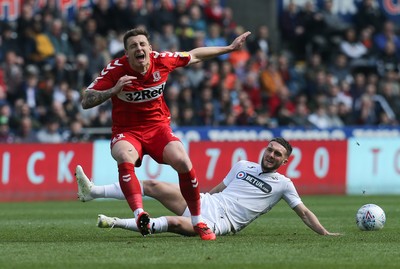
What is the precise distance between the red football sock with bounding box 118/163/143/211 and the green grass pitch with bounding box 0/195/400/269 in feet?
1.51

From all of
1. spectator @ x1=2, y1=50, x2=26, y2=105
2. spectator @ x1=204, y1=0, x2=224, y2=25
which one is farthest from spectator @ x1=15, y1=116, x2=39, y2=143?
spectator @ x1=204, y1=0, x2=224, y2=25

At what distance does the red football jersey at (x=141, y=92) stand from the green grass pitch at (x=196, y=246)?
52.6 inches

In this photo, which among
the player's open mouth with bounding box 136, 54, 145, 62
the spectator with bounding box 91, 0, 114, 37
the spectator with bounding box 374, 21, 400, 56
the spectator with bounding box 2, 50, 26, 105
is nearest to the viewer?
the player's open mouth with bounding box 136, 54, 145, 62

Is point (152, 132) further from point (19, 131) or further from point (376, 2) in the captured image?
point (376, 2)

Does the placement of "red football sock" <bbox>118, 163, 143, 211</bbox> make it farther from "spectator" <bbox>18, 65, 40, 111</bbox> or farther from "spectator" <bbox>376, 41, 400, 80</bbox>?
"spectator" <bbox>376, 41, 400, 80</bbox>

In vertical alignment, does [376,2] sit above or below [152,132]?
above

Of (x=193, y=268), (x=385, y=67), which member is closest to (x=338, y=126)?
(x=385, y=67)

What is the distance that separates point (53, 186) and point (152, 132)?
9278mm

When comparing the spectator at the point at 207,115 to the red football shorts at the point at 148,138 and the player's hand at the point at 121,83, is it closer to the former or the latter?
the red football shorts at the point at 148,138

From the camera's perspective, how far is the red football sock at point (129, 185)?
11.1 meters

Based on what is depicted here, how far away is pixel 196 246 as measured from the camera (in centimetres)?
1062

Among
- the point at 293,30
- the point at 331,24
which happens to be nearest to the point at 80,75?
the point at 293,30

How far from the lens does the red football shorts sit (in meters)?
11.7

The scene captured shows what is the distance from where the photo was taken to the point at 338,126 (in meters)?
24.9
